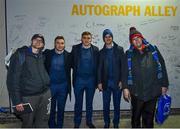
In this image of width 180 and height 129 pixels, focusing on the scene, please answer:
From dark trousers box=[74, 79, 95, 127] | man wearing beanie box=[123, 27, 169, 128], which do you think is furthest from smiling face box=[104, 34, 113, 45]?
dark trousers box=[74, 79, 95, 127]

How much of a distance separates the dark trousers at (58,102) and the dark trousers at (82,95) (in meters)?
0.19

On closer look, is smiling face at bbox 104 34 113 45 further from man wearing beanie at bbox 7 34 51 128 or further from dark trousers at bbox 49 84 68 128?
man wearing beanie at bbox 7 34 51 128

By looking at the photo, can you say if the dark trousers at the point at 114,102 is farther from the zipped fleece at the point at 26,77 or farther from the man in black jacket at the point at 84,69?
the zipped fleece at the point at 26,77

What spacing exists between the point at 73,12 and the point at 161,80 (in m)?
1.86

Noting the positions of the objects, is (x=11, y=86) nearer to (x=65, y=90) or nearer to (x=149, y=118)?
(x=65, y=90)

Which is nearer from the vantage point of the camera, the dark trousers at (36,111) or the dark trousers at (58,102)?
the dark trousers at (36,111)

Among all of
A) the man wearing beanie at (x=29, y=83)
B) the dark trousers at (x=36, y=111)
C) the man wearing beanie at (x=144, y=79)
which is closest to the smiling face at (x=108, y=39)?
the man wearing beanie at (x=144, y=79)

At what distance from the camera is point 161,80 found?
4.22 m

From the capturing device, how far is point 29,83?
392 cm

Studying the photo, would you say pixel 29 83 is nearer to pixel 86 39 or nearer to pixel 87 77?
pixel 87 77

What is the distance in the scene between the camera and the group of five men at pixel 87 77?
3.92 meters

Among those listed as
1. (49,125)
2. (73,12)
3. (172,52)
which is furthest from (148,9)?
(49,125)

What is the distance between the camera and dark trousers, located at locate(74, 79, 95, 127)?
4.70 m

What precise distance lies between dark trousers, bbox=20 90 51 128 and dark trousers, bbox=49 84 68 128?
476 mm
